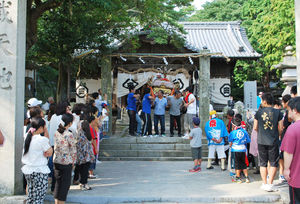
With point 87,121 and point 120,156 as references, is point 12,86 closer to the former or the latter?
point 87,121

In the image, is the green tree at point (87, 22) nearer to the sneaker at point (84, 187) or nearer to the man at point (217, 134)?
the man at point (217, 134)

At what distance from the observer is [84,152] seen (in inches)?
266

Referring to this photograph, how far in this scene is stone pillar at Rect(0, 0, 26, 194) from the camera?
20.1 feet

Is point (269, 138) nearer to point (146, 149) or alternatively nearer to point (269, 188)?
point (269, 188)

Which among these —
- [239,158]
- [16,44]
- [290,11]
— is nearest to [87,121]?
[16,44]

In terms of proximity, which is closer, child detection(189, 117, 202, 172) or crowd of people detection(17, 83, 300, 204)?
crowd of people detection(17, 83, 300, 204)

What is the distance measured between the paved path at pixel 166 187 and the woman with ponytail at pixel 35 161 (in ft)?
3.94

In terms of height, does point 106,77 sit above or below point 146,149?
above

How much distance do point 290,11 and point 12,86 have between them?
16326 mm

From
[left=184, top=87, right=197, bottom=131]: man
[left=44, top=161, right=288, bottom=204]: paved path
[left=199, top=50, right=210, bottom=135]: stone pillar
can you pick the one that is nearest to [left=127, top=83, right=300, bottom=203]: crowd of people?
[left=44, top=161, right=288, bottom=204]: paved path

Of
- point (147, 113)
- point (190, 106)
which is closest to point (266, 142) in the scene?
point (190, 106)

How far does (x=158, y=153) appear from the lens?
1116 centimetres

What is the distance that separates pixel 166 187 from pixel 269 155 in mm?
2382

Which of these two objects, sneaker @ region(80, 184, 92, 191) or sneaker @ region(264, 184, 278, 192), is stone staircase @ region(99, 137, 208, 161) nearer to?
sneaker @ region(80, 184, 92, 191)
